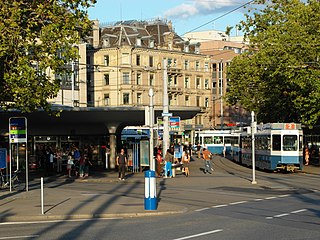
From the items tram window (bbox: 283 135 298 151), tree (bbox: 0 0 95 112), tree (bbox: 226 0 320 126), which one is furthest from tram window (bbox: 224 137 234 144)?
tree (bbox: 0 0 95 112)

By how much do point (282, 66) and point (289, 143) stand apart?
7.47 metres

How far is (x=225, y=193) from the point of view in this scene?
27000mm

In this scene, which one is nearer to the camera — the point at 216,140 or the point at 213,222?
the point at 213,222

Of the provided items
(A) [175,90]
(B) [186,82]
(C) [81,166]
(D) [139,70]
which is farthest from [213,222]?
(B) [186,82]

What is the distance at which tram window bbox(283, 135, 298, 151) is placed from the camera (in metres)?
41.0

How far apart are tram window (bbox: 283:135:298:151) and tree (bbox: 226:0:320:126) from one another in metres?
4.42

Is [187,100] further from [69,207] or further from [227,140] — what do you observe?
[69,207]

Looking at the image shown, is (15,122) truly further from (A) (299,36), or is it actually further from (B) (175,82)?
(B) (175,82)

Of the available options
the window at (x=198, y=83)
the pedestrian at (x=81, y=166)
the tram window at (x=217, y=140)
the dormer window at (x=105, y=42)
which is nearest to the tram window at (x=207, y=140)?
the tram window at (x=217, y=140)

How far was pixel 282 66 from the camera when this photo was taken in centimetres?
4619

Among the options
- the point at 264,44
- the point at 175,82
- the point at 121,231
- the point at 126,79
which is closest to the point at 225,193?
the point at 121,231

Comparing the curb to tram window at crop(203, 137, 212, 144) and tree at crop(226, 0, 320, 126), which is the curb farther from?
tram window at crop(203, 137, 212, 144)

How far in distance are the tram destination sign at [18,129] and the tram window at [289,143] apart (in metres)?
20.2

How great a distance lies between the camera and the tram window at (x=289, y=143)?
41000mm
